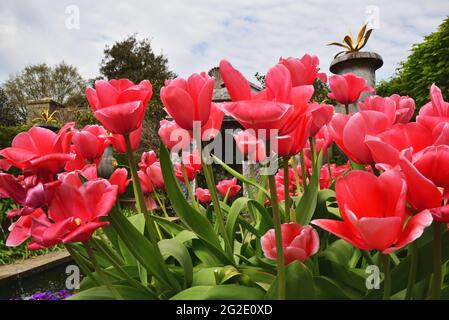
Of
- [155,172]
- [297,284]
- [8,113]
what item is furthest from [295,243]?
[8,113]

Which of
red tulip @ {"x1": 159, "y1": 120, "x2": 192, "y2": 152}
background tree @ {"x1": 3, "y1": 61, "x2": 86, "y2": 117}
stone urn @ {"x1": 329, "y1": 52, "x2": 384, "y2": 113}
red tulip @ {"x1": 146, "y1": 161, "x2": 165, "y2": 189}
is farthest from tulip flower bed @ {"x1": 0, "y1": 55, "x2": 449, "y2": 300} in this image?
background tree @ {"x1": 3, "y1": 61, "x2": 86, "y2": 117}

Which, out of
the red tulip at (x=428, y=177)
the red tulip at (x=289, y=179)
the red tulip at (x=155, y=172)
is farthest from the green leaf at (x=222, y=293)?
the red tulip at (x=289, y=179)

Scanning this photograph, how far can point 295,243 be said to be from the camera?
519 millimetres

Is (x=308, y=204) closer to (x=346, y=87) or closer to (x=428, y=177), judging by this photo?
(x=428, y=177)

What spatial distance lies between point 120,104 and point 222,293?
0.29m

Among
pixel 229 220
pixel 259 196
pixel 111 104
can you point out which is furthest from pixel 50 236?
pixel 259 196

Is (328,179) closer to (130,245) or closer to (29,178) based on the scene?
(130,245)

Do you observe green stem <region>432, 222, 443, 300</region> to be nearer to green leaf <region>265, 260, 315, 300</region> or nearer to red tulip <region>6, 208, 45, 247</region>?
green leaf <region>265, 260, 315, 300</region>

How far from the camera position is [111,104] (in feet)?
1.81

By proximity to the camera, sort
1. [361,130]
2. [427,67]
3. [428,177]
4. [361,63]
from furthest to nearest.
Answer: [427,67] → [361,63] → [361,130] → [428,177]

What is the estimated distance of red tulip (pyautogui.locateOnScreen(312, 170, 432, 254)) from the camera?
0.37m

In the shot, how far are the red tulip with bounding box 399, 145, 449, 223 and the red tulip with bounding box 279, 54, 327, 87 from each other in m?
0.30

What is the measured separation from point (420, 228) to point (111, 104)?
1.36ft

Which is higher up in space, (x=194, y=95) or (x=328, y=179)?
(x=194, y=95)
